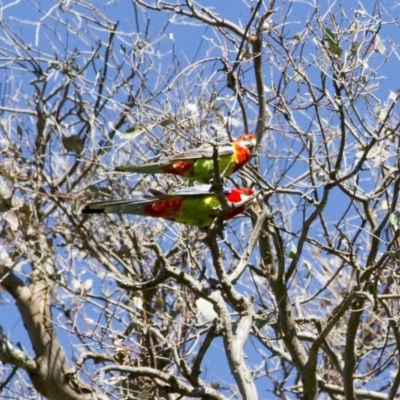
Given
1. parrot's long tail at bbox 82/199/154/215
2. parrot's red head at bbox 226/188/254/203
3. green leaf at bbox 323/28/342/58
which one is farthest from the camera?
green leaf at bbox 323/28/342/58

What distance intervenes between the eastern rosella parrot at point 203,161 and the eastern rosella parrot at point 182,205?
0.08 m

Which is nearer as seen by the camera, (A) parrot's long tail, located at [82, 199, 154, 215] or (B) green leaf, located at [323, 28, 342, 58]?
(A) parrot's long tail, located at [82, 199, 154, 215]

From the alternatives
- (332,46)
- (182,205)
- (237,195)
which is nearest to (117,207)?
(182,205)

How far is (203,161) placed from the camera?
4.55 m

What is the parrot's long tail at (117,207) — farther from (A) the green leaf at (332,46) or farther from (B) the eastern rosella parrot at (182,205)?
(A) the green leaf at (332,46)

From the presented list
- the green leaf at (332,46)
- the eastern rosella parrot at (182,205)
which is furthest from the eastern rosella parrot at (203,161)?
the green leaf at (332,46)

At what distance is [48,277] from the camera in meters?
6.40

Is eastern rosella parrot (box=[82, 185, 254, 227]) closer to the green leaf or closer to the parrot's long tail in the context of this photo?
the parrot's long tail

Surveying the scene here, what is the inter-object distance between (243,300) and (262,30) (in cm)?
148

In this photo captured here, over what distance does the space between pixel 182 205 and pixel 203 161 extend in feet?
0.84

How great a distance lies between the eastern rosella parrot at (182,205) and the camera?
4.50 meters

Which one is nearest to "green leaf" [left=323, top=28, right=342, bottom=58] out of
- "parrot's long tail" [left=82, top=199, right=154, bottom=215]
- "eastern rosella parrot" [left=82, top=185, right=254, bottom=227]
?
"eastern rosella parrot" [left=82, top=185, right=254, bottom=227]

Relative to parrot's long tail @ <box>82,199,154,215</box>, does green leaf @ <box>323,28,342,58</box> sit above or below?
above

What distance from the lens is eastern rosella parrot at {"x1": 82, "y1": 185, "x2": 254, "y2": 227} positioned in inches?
177
